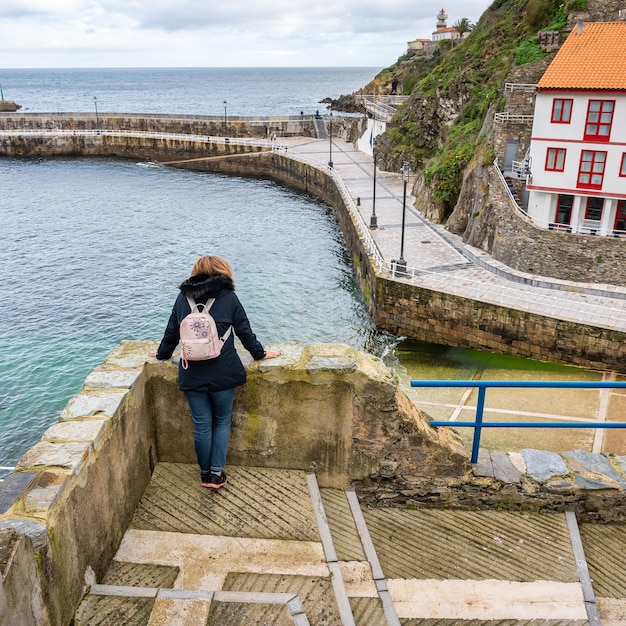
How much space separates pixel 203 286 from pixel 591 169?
2034 cm

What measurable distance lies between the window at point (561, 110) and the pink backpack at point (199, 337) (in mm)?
20676

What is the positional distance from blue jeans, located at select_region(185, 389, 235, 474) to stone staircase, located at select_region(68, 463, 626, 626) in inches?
11.2

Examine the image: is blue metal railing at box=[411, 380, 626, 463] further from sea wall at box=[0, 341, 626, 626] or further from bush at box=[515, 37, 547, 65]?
bush at box=[515, 37, 547, 65]

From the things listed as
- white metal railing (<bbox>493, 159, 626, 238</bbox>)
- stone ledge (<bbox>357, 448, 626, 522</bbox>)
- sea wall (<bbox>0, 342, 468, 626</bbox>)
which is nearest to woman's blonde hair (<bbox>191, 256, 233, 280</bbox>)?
sea wall (<bbox>0, 342, 468, 626</bbox>)

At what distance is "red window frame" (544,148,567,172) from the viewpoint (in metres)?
21.7

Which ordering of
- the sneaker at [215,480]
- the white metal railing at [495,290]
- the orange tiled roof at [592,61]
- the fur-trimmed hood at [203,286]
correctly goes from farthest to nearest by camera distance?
the orange tiled roof at [592,61]
the white metal railing at [495,290]
the sneaker at [215,480]
the fur-trimmed hood at [203,286]

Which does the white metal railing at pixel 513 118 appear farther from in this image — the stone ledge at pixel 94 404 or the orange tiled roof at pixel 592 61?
the stone ledge at pixel 94 404

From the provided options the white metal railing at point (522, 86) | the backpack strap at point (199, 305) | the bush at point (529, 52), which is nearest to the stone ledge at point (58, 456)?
the backpack strap at point (199, 305)

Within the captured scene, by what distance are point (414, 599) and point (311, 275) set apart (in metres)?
21.8

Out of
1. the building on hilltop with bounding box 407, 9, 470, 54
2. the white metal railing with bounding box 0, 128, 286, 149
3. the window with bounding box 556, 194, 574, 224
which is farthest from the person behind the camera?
the building on hilltop with bounding box 407, 9, 470, 54

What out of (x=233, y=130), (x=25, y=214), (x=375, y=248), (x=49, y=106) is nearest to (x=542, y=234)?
(x=375, y=248)

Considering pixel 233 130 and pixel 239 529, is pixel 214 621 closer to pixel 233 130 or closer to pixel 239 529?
pixel 239 529

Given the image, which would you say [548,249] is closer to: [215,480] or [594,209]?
[594,209]

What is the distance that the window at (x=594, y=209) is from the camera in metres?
21.8
